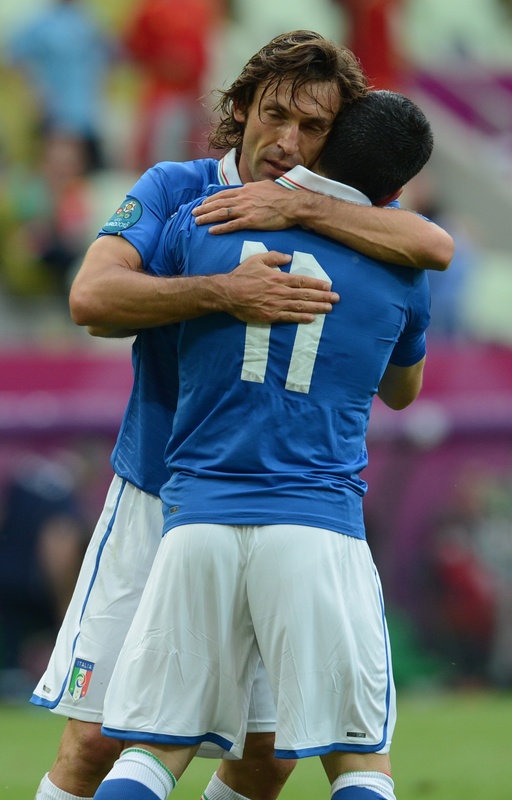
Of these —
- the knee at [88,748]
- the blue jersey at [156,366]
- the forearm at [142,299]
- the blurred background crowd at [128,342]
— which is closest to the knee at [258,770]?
the knee at [88,748]

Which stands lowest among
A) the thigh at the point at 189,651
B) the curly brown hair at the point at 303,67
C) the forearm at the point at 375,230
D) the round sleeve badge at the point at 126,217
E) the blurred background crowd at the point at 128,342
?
the blurred background crowd at the point at 128,342

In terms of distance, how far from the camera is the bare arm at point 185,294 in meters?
3.30

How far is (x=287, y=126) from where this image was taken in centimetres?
354

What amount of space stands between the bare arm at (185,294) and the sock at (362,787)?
43.9 inches

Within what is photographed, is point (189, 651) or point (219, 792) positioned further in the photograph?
point (219, 792)

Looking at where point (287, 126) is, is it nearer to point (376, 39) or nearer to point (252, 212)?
point (252, 212)

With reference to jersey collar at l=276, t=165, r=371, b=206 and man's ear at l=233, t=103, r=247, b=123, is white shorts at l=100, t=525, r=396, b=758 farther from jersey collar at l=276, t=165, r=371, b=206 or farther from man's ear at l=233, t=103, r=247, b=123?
man's ear at l=233, t=103, r=247, b=123

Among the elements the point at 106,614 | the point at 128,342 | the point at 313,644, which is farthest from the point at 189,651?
the point at 128,342

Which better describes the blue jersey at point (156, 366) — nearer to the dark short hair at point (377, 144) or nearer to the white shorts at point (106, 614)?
the white shorts at point (106, 614)

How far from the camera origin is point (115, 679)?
3.34 meters

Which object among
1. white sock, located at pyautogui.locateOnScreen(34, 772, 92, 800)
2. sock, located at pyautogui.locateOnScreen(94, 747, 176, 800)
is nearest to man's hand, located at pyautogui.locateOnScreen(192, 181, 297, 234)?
sock, located at pyautogui.locateOnScreen(94, 747, 176, 800)

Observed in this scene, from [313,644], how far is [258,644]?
0.16m

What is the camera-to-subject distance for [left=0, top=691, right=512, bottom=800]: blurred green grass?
18.8 ft

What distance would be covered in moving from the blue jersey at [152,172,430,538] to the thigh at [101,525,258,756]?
0.10 metres
